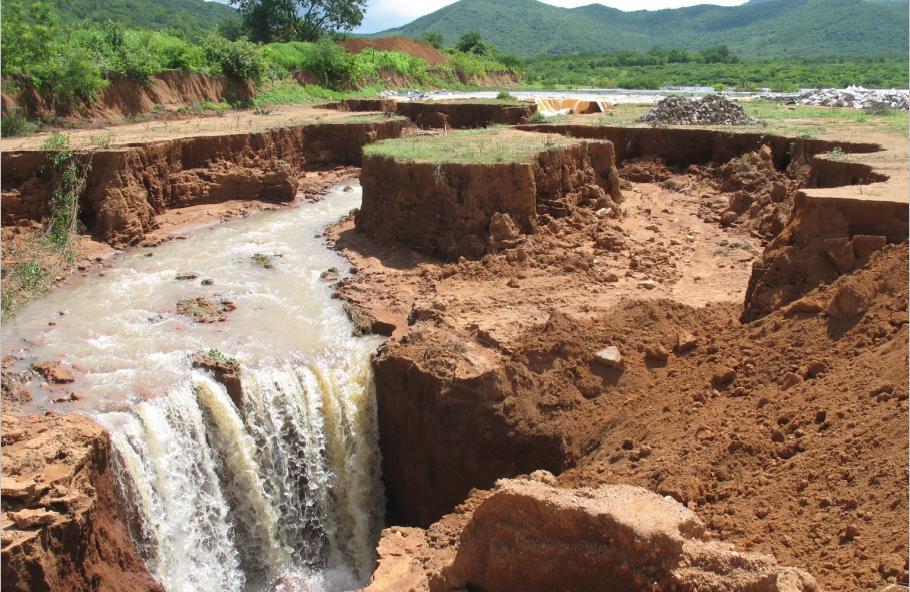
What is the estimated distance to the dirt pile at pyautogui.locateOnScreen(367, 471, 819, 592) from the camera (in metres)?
5.01

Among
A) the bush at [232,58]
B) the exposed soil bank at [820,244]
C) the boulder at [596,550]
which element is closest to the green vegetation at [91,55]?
the bush at [232,58]

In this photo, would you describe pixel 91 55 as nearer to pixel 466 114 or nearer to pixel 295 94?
pixel 295 94

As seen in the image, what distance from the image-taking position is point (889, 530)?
5.19m

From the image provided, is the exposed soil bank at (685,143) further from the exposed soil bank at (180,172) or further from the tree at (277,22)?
the tree at (277,22)

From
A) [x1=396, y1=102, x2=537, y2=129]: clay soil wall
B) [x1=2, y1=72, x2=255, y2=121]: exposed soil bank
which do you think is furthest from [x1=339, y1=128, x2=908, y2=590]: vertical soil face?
[x1=396, y1=102, x2=537, y2=129]: clay soil wall

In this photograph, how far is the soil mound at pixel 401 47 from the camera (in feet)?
154

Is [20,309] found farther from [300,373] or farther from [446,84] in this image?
[446,84]

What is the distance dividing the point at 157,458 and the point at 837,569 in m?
6.90

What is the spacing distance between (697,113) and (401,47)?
101 ft

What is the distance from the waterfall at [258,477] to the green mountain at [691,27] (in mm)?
92547

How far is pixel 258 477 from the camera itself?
31.4 ft

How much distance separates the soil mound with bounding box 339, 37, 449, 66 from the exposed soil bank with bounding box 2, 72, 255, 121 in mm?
18884

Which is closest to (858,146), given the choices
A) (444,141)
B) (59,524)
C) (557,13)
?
(444,141)

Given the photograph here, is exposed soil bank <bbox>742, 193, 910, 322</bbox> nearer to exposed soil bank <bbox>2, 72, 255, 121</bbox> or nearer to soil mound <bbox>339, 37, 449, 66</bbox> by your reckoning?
exposed soil bank <bbox>2, 72, 255, 121</bbox>
